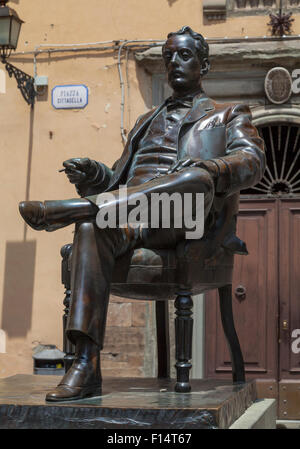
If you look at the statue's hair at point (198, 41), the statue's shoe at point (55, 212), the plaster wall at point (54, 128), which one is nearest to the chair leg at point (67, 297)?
the statue's shoe at point (55, 212)

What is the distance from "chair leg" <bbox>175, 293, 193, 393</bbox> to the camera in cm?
329

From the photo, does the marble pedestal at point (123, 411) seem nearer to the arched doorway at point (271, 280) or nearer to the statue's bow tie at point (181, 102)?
the statue's bow tie at point (181, 102)

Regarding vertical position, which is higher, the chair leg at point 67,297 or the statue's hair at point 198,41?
the statue's hair at point 198,41

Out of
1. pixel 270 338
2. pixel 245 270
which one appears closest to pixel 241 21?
pixel 245 270

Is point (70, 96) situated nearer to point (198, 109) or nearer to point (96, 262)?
point (198, 109)

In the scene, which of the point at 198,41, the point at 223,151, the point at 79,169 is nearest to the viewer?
the point at 223,151

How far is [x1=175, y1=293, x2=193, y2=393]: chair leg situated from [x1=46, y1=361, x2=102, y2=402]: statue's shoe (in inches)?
14.4

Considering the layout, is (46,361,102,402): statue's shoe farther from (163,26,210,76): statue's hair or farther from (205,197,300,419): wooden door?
(205,197,300,419): wooden door

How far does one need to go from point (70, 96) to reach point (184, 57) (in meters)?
4.32

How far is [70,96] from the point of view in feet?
26.2

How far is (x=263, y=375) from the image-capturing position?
25.3 feet

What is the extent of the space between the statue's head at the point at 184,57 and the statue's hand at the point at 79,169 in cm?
55

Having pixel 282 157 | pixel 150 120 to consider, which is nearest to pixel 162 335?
pixel 150 120

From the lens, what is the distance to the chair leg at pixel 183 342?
3.29m
